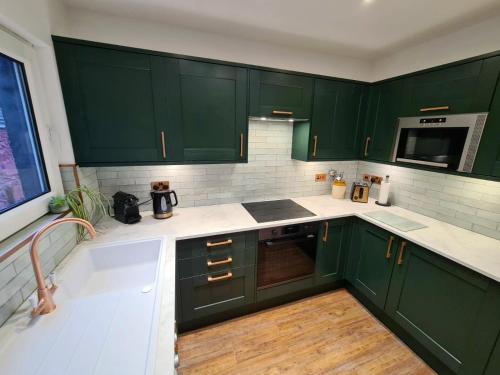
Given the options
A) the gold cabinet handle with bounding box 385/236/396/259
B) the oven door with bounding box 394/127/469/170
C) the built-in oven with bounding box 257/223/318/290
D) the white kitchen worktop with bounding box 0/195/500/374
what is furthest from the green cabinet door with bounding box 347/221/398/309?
the oven door with bounding box 394/127/469/170

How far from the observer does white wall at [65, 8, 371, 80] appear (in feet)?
4.97

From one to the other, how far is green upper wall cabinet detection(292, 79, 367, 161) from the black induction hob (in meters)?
0.51

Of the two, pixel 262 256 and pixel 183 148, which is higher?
pixel 183 148

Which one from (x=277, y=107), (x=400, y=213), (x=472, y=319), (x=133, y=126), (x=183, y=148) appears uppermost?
(x=277, y=107)

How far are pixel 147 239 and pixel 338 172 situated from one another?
86.3 inches

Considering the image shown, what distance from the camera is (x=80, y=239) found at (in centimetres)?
144

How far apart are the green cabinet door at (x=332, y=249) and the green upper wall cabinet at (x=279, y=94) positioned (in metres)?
1.10

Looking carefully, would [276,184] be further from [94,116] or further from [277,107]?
[94,116]

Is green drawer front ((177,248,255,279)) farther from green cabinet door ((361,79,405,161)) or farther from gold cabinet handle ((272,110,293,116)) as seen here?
green cabinet door ((361,79,405,161))

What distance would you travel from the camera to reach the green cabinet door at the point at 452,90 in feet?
4.50

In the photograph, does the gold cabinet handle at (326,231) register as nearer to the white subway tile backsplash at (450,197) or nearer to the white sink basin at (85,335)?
the white subway tile backsplash at (450,197)

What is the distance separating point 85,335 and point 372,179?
2.73 metres

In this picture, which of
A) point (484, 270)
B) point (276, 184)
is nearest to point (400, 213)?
point (484, 270)

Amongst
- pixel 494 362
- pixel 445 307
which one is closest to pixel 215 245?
pixel 445 307
